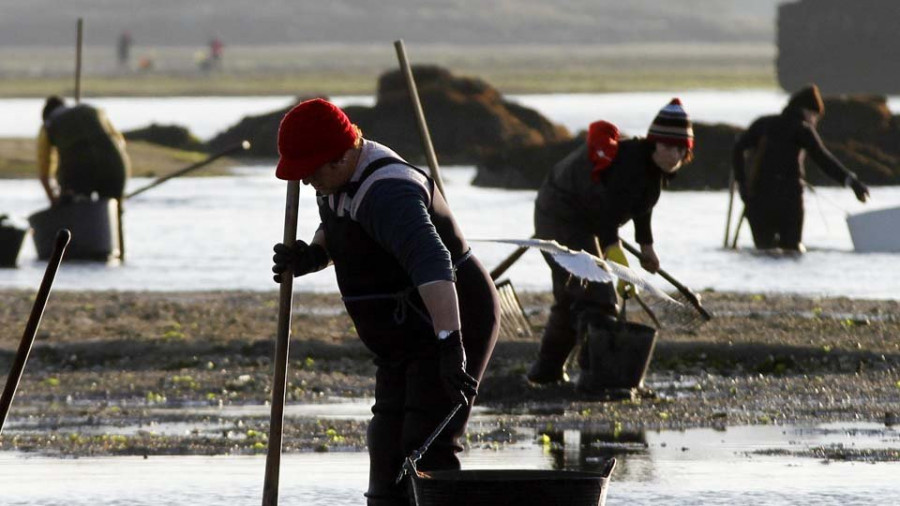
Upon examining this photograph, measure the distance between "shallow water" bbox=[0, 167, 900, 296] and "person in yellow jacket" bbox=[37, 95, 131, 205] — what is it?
2.49ft

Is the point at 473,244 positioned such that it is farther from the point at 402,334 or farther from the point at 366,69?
the point at 366,69

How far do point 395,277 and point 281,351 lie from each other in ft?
2.12

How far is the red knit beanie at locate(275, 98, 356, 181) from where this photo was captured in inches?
290

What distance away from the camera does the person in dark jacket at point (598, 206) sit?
459 inches

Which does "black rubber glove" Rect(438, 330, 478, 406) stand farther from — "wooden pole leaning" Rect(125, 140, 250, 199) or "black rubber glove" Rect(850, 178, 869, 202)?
"wooden pole leaning" Rect(125, 140, 250, 199)

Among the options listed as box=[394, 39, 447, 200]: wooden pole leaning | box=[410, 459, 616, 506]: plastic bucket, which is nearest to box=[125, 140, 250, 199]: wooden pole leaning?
box=[394, 39, 447, 200]: wooden pole leaning

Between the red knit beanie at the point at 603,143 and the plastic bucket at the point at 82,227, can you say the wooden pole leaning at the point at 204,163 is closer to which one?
the plastic bucket at the point at 82,227

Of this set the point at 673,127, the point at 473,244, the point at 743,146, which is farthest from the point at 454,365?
the point at 473,244

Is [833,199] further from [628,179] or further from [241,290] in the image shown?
[628,179]

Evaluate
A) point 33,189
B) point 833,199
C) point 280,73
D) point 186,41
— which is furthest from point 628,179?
point 186,41

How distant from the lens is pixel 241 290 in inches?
776

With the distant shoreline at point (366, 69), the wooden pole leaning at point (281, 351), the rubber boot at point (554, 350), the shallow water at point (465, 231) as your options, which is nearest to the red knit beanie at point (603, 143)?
the rubber boot at point (554, 350)

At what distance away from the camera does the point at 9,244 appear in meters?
22.5

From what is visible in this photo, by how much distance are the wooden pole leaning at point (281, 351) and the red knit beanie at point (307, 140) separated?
574 mm
